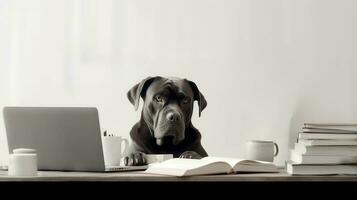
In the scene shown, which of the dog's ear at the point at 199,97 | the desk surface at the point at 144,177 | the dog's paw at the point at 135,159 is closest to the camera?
the desk surface at the point at 144,177

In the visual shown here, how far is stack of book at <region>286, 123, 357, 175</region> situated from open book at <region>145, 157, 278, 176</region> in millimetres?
112

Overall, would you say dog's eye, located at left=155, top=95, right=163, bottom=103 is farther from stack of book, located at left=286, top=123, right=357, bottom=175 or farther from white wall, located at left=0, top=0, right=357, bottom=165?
stack of book, located at left=286, top=123, right=357, bottom=175

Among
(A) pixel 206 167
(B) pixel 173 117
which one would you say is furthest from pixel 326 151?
(B) pixel 173 117

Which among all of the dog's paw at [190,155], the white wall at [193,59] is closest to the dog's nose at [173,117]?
the dog's paw at [190,155]

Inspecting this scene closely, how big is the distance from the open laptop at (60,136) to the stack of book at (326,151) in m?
0.57

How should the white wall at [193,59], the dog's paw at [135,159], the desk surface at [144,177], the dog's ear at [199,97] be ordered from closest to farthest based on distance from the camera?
the desk surface at [144,177] → the dog's paw at [135,159] → the dog's ear at [199,97] → the white wall at [193,59]

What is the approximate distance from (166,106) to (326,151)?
2.01 feet

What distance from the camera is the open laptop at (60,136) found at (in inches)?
73.0

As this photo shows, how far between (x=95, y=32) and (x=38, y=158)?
0.77 m

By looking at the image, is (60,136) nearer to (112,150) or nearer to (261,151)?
(112,150)

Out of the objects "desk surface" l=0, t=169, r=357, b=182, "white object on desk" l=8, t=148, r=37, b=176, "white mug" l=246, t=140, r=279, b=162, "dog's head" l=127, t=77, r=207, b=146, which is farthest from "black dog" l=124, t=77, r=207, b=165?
"white object on desk" l=8, t=148, r=37, b=176

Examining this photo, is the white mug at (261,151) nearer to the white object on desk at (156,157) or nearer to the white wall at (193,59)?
the white wall at (193,59)

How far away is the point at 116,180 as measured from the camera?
5.74 ft
